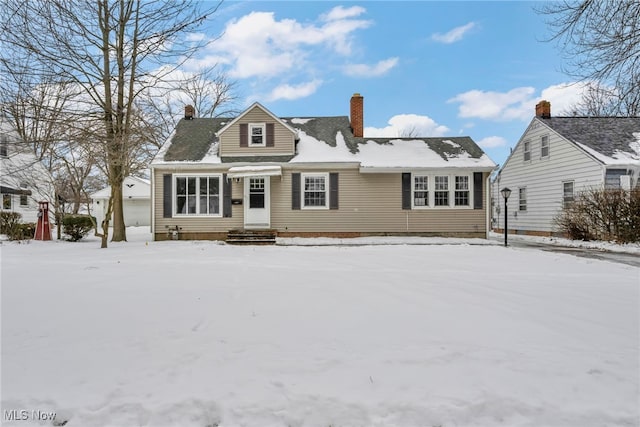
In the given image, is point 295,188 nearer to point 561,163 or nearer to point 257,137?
point 257,137

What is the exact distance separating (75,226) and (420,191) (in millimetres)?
14465

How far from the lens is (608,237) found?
42.2 ft

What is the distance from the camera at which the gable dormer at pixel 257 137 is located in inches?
567

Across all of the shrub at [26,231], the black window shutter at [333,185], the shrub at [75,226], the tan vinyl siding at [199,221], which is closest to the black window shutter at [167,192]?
the tan vinyl siding at [199,221]

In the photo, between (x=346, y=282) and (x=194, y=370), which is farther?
(x=346, y=282)

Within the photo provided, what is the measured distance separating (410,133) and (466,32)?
2422 cm

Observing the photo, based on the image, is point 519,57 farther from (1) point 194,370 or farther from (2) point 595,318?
(1) point 194,370

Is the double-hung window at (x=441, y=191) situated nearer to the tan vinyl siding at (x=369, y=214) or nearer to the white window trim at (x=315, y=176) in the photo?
the tan vinyl siding at (x=369, y=214)

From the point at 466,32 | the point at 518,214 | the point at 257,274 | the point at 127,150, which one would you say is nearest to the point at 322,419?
the point at 257,274

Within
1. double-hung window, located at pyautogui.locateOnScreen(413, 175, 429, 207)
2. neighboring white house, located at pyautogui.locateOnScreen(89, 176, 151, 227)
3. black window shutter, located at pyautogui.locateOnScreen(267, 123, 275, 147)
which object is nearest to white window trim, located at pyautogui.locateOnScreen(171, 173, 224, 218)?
black window shutter, located at pyautogui.locateOnScreen(267, 123, 275, 147)

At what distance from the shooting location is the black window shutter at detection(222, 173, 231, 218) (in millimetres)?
13891

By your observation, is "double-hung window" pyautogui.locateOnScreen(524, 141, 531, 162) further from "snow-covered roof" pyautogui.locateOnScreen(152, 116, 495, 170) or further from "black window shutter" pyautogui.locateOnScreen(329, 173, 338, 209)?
"black window shutter" pyautogui.locateOnScreen(329, 173, 338, 209)

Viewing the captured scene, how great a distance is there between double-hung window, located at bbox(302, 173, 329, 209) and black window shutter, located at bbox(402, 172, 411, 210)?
3202 millimetres

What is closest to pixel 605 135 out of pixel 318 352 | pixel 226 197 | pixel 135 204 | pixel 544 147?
pixel 544 147
